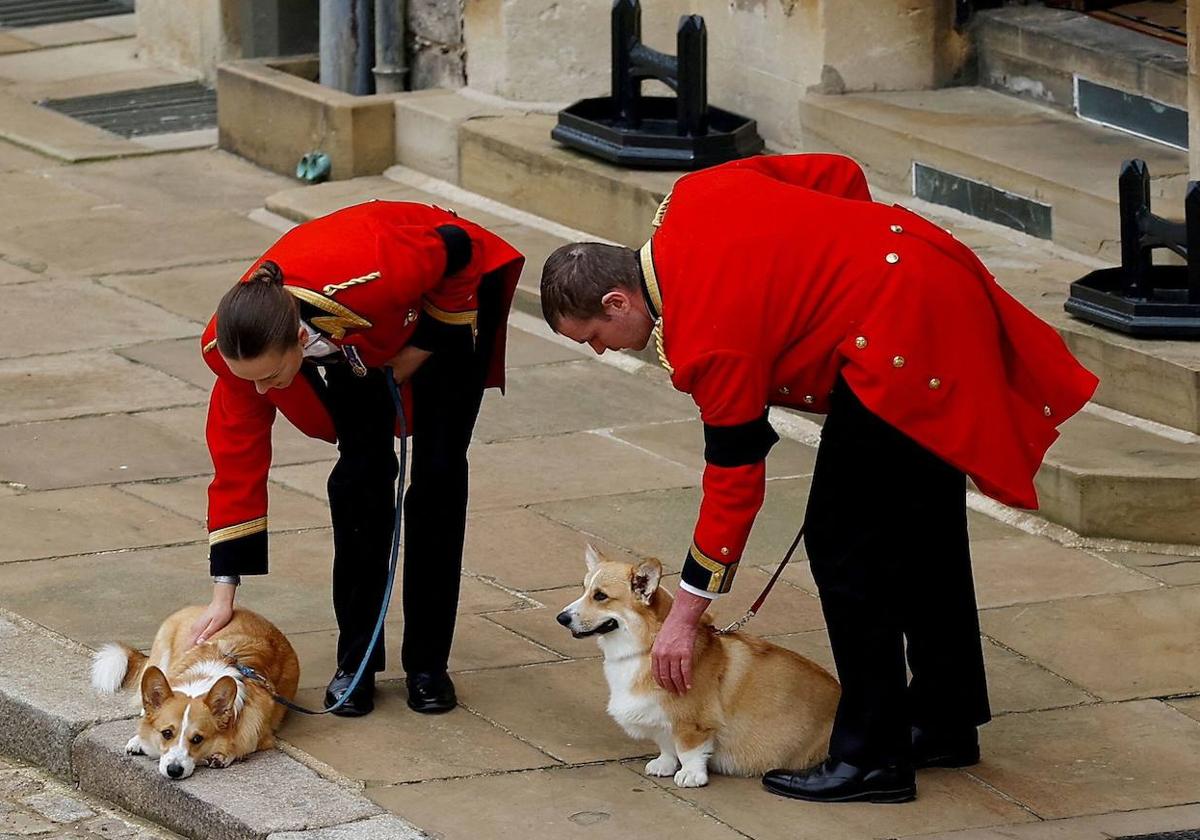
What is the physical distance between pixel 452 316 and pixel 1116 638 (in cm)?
223

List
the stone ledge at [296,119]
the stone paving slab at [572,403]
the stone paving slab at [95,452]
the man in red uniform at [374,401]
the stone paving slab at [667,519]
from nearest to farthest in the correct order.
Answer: the man in red uniform at [374,401] → the stone paving slab at [667,519] → the stone paving slab at [95,452] → the stone paving slab at [572,403] → the stone ledge at [296,119]

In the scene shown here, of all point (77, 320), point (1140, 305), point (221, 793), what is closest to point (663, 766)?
point (221, 793)

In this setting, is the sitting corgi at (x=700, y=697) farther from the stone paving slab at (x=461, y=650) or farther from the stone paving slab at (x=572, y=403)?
the stone paving slab at (x=572, y=403)

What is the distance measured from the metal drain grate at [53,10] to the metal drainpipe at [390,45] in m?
4.12

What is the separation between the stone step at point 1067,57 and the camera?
916 centimetres

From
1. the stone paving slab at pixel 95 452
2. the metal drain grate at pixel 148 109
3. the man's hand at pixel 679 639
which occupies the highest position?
the man's hand at pixel 679 639

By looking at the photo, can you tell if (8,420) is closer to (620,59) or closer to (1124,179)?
(620,59)

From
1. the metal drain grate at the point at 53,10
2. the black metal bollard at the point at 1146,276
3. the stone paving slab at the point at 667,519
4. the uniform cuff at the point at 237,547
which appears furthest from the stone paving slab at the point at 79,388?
the metal drain grate at the point at 53,10

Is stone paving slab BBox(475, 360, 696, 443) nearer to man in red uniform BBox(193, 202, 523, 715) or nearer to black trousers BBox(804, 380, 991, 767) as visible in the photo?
man in red uniform BBox(193, 202, 523, 715)

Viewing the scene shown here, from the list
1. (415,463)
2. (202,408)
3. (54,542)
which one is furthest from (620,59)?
(415,463)

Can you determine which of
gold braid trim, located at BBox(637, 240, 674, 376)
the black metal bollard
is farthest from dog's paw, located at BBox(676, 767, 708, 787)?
the black metal bollard

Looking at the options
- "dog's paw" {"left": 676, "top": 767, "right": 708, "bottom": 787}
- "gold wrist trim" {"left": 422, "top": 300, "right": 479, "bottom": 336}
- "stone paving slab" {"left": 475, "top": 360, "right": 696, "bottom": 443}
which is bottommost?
"stone paving slab" {"left": 475, "top": 360, "right": 696, "bottom": 443}

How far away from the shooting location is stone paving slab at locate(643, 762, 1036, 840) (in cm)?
500

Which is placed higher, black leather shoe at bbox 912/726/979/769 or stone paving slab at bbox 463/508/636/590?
black leather shoe at bbox 912/726/979/769
